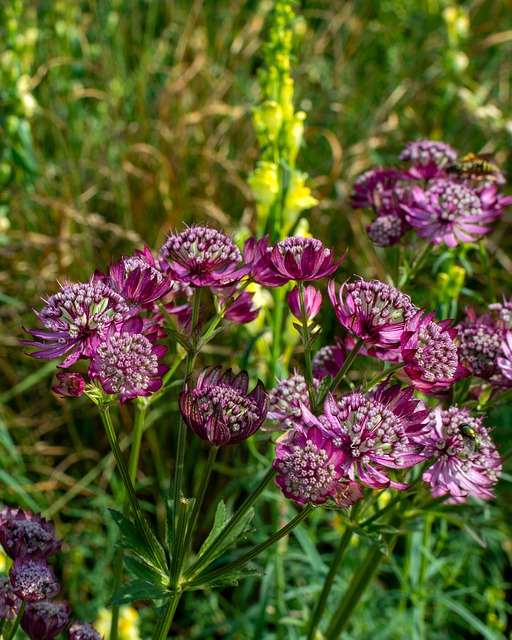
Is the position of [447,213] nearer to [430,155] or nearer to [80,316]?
[430,155]

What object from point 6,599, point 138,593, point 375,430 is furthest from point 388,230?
point 6,599

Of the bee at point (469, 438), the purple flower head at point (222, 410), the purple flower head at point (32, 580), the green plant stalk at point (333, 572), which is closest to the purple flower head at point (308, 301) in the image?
the purple flower head at point (222, 410)

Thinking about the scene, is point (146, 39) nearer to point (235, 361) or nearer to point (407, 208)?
point (235, 361)

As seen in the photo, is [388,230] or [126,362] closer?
[126,362]

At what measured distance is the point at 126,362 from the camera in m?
0.95

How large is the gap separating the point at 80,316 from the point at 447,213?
69cm

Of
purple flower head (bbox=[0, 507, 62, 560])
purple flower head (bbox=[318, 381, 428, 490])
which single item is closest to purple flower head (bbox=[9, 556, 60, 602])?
purple flower head (bbox=[0, 507, 62, 560])

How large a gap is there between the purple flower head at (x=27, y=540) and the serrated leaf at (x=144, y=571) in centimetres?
13

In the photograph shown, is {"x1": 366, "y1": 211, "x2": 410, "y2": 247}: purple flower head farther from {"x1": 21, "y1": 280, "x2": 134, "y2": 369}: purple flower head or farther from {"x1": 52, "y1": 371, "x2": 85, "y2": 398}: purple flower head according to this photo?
{"x1": 52, "y1": 371, "x2": 85, "y2": 398}: purple flower head

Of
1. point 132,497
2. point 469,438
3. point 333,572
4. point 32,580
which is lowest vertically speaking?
point 333,572

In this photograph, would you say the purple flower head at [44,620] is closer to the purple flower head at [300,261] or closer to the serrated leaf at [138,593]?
the serrated leaf at [138,593]

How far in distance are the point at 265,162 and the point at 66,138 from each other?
1.65 meters

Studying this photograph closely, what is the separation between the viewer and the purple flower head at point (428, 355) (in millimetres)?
966

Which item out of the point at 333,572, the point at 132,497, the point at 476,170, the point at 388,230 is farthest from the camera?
the point at 476,170
